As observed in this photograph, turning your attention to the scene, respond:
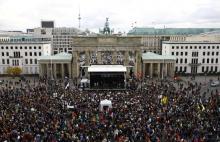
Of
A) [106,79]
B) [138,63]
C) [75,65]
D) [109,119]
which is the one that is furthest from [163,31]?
[109,119]

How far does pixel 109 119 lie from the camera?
113 ft

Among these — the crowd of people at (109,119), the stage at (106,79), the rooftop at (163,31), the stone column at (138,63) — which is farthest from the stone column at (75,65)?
the rooftop at (163,31)

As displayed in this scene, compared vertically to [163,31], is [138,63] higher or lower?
lower

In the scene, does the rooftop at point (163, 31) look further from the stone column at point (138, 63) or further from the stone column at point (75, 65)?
the stone column at point (75, 65)

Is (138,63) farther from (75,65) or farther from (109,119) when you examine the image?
(109,119)

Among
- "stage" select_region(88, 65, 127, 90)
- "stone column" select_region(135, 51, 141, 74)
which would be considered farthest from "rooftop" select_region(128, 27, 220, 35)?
"stage" select_region(88, 65, 127, 90)

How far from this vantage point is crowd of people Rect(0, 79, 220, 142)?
2877cm

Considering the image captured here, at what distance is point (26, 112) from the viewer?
1411 inches

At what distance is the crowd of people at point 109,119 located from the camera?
28.8 m

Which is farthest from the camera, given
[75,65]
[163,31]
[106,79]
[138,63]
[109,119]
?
[163,31]

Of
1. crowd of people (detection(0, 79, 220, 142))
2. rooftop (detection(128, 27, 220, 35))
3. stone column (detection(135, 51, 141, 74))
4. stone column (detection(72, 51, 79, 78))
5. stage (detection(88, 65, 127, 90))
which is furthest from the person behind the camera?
rooftop (detection(128, 27, 220, 35))

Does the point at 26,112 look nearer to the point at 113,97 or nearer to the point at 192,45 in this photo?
the point at 113,97

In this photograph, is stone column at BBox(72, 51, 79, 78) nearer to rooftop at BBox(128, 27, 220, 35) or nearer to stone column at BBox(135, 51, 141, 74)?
stone column at BBox(135, 51, 141, 74)

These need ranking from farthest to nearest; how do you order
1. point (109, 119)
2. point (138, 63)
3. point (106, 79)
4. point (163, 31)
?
point (163, 31) < point (138, 63) < point (106, 79) < point (109, 119)
